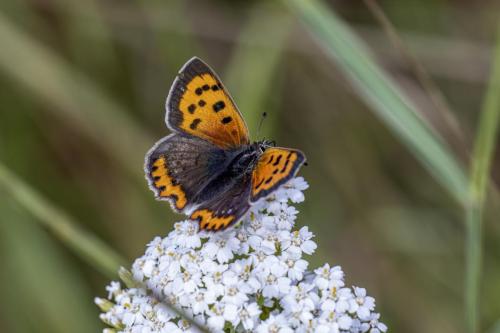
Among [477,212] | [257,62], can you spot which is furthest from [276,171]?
[257,62]

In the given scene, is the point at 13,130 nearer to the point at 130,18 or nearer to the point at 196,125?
the point at 130,18

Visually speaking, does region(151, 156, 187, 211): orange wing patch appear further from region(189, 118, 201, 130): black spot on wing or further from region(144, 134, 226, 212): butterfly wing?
region(189, 118, 201, 130): black spot on wing

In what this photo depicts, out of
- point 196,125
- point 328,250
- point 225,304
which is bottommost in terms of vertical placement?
point 225,304

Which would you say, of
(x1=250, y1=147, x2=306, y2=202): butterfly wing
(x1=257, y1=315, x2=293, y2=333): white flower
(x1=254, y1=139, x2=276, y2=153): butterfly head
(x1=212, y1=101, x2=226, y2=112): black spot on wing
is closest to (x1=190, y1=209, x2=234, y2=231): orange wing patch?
(x1=250, y1=147, x2=306, y2=202): butterfly wing

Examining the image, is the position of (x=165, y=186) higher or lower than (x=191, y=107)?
lower

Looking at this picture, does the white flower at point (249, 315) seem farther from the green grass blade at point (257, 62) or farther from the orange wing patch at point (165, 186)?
the green grass blade at point (257, 62)

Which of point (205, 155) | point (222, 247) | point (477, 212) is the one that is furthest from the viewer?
point (205, 155)

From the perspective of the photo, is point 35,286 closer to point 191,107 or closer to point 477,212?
point 191,107

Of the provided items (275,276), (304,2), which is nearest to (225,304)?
(275,276)
